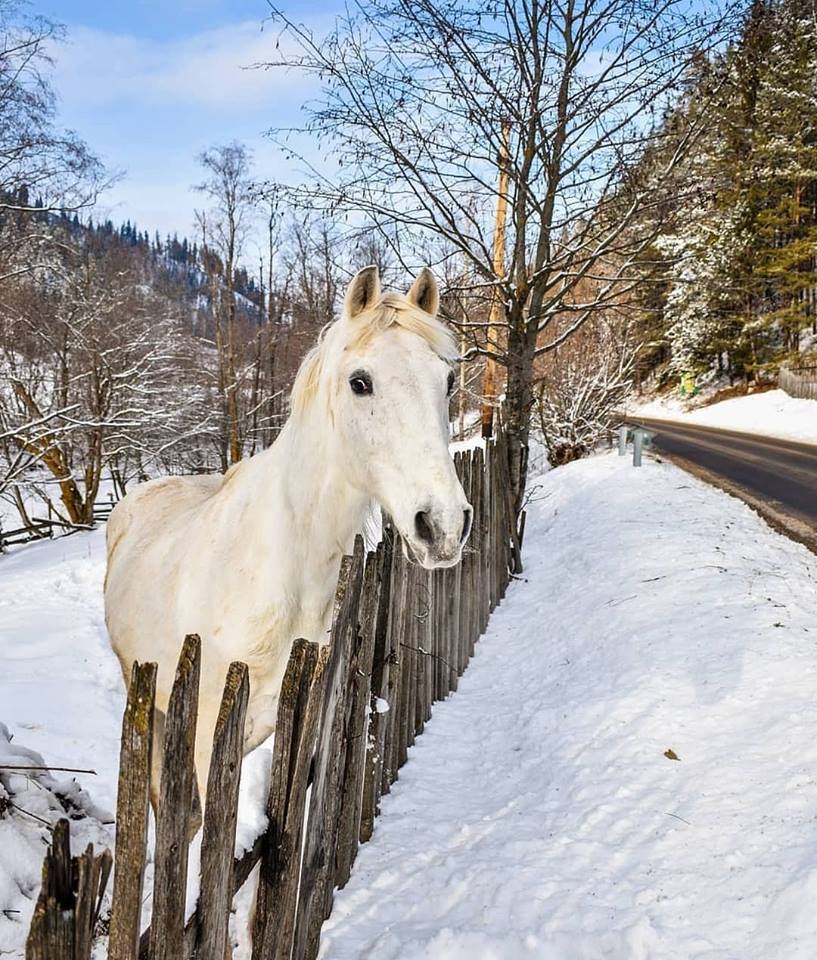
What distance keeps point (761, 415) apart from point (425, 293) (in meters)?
24.3

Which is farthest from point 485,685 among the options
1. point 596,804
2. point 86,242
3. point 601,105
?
point 86,242

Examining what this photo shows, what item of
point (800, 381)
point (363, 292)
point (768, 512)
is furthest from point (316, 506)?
point (800, 381)

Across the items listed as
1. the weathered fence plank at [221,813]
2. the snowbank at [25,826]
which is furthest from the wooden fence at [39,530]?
the weathered fence plank at [221,813]

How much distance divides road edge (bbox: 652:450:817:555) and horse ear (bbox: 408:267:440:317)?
6031mm

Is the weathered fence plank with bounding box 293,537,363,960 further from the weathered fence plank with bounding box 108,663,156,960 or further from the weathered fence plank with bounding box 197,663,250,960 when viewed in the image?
the weathered fence plank with bounding box 108,663,156,960

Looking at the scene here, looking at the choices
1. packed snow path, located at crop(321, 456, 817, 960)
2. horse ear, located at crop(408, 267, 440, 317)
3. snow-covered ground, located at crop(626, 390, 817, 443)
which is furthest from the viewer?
snow-covered ground, located at crop(626, 390, 817, 443)

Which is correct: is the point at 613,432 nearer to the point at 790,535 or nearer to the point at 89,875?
the point at 790,535

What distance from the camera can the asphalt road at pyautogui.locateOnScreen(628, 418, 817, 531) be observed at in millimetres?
9125

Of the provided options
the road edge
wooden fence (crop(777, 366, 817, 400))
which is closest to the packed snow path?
the road edge

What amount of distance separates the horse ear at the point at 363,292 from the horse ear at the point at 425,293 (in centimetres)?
16

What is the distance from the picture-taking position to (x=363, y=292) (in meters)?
2.10

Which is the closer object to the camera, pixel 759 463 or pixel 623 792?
pixel 623 792

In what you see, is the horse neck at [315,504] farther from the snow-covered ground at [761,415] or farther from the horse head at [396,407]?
the snow-covered ground at [761,415]

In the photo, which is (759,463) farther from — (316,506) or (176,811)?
(176,811)
